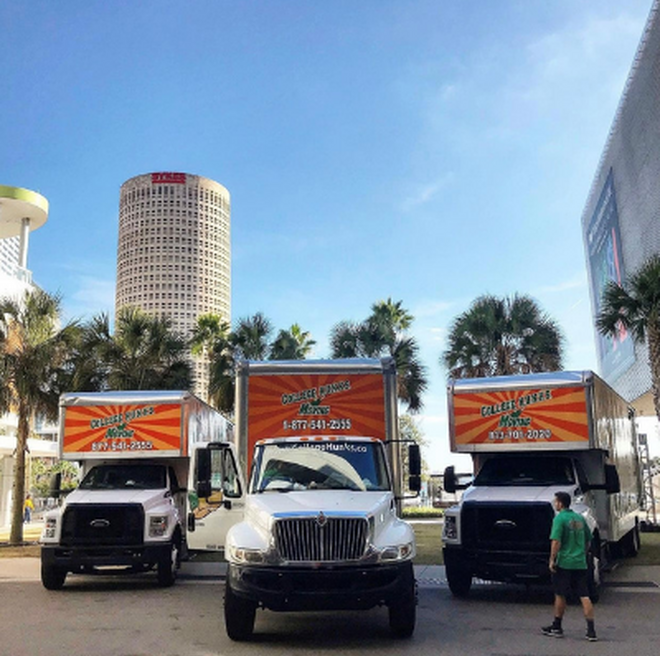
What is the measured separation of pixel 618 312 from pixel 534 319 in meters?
3.80

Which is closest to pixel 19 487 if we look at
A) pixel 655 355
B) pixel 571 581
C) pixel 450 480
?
pixel 450 480

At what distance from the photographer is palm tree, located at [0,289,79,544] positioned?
23656 millimetres

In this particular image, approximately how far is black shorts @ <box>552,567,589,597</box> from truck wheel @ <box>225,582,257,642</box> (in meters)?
3.54

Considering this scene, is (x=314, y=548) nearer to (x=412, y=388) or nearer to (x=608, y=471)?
(x=608, y=471)

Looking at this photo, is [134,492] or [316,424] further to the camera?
[134,492]

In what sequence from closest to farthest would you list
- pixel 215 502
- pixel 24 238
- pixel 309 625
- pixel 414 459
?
pixel 309 625, pixel 414 459, pixel 215 502, pixel 24 238

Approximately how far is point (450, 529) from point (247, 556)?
4426 millimetres

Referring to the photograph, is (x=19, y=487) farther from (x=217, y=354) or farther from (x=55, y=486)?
(x=217, y=354)

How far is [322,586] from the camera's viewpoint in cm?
776

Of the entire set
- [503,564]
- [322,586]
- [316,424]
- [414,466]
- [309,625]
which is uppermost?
[316,424]

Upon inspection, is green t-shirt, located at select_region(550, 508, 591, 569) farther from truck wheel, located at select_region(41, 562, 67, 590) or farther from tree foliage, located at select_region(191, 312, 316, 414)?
tree foliage, located at select_region(191, 312, 316, 414)

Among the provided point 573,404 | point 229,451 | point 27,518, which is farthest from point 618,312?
point 27,518

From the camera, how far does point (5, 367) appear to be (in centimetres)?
2391

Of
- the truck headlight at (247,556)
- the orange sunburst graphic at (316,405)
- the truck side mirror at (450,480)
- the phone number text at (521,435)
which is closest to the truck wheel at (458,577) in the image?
the truck side mirror at (450,480)
